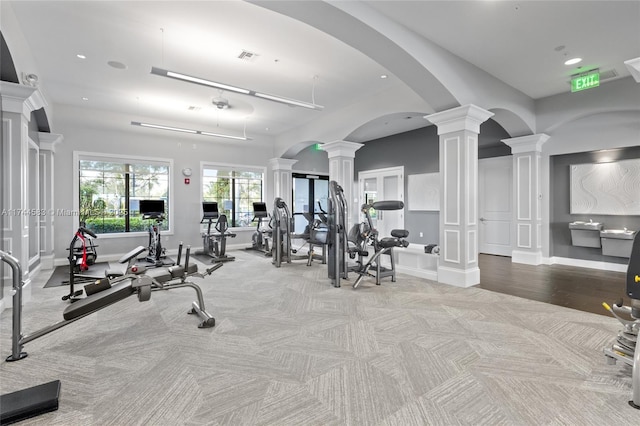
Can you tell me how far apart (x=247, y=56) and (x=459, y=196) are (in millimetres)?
3829

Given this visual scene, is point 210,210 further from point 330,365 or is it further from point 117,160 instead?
point 330,365

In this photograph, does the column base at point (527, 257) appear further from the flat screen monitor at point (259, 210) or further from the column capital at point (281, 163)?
the column capital at point (281, 163)

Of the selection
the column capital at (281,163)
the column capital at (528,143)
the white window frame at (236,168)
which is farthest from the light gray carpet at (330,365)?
the column capital at (281,163)

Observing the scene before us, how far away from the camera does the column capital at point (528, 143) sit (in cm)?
638

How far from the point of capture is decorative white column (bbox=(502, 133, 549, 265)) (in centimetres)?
651

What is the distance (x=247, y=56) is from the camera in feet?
15.0

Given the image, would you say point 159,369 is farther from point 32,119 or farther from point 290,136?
point 290,136

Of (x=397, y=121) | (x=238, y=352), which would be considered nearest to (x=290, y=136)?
(x=397, y=121)

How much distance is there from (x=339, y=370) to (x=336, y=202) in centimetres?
289

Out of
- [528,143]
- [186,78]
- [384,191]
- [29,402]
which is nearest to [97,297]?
[29,402]

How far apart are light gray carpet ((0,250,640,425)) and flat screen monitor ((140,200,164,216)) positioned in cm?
343

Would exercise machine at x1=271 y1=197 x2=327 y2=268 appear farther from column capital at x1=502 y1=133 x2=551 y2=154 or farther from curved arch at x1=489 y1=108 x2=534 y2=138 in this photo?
column capital at x1=502 y1=133 x2=551 y2=154

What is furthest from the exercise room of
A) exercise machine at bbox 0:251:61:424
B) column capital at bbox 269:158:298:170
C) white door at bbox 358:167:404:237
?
column capital at bbox 269:158:298:170

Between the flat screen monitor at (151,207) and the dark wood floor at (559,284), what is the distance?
6875 mm
